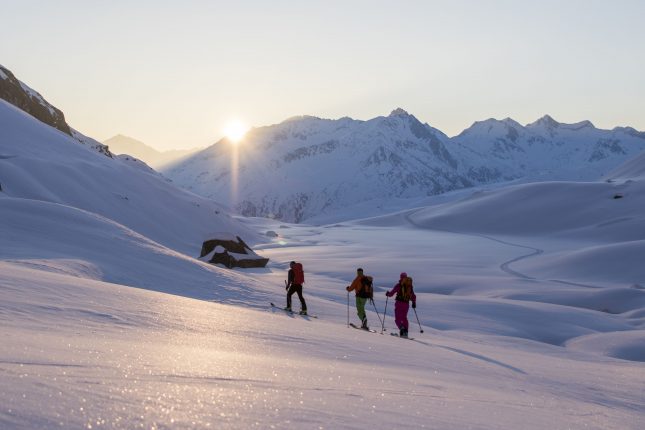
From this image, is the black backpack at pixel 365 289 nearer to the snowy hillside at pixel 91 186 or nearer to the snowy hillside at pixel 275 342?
the snowy hillside at pixel 275 342

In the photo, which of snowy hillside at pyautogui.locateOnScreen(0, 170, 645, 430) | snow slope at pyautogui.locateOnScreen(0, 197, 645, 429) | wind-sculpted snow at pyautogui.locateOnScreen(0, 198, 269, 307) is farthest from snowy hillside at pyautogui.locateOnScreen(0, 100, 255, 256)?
snow slope at pyautogui.locateOnScreen(0, 197, 645, 429)

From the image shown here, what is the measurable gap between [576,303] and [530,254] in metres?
32.7

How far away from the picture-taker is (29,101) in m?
85.2

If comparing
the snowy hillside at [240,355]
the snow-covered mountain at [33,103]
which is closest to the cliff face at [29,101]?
the snow-covered mountain at [33,103]

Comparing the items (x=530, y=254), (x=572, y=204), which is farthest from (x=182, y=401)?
(x=572, y=204)

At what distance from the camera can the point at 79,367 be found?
4.85 meters

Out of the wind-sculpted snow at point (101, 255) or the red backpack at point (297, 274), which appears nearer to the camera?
the wind-sculpted snow at point (101, 255)

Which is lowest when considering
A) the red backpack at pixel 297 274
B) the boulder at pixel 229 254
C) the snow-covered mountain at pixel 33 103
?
the boulder at pixel 229 254

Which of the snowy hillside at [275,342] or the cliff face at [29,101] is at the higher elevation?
the cliff face at [29,101]

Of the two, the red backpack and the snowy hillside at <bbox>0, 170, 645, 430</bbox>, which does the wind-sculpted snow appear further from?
the red backpack

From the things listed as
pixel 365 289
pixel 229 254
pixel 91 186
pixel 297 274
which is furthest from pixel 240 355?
pixel 91 186

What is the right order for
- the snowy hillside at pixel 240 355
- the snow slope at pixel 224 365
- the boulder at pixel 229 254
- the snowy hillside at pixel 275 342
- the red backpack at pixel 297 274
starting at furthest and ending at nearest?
1. the boulder at pixel 229 254
2. the red backpack at pixel 297 274
3. the snowy hillside at pixel 275 342
4. the snowy hillside at pixel 240 355
5. the snow slope at pixel 224 365

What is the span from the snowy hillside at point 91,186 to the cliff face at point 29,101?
2198 cm

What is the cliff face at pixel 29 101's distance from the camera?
8106cm
